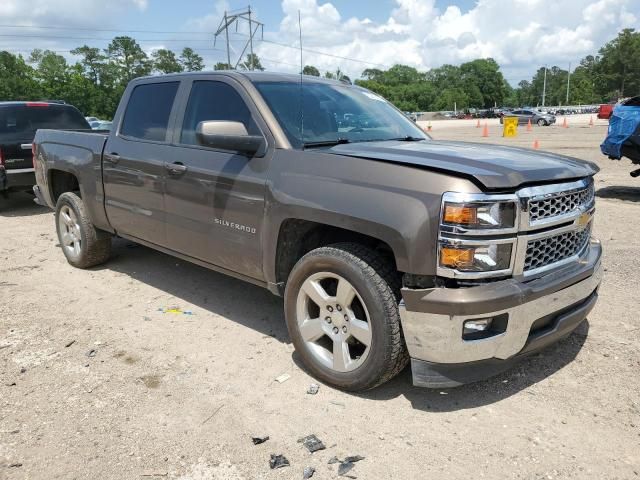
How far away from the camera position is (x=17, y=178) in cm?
905

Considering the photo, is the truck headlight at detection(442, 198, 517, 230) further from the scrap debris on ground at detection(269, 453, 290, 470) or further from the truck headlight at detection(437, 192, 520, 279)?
the scrap debris on ground at detection(269, 453, 290, 470)

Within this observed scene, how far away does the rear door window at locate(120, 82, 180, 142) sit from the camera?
462 cm

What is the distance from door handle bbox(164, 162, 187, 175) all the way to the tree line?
5.04 feet

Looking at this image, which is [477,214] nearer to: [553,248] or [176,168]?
[553,248]

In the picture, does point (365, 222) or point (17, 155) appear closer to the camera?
point (365, 222)

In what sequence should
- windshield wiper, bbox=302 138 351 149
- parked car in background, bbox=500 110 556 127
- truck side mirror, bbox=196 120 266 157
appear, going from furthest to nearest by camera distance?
parked car in background, bbox=500 110 556 127 → windshield wiper, bbox=302 138 351 149 → truck side mirror, bbox=196 120 266 157

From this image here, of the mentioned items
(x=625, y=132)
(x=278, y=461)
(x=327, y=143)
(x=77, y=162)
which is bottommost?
(x=278, y=461)

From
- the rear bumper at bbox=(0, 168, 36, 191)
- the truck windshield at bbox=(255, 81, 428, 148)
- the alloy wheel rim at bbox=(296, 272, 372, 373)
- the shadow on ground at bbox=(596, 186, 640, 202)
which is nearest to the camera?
the alloy wheel rim at bbox=(296, 272, 372, 373)

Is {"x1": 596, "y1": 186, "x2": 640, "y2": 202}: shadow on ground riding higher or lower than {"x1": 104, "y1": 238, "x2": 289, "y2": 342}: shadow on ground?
higher

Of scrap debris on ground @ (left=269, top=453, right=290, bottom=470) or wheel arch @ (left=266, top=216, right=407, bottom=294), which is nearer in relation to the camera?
scrap debris on ground @ (left=269, top=453, right=290, bottom=470)

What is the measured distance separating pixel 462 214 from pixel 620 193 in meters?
8.56

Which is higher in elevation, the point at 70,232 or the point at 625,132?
the point at 625,132

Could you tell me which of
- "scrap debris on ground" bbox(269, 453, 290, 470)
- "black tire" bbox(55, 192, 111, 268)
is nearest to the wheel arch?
"scrap debris on ground" bbox(269, 453, 290, 470)

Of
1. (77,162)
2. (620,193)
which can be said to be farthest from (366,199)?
(620,193)
